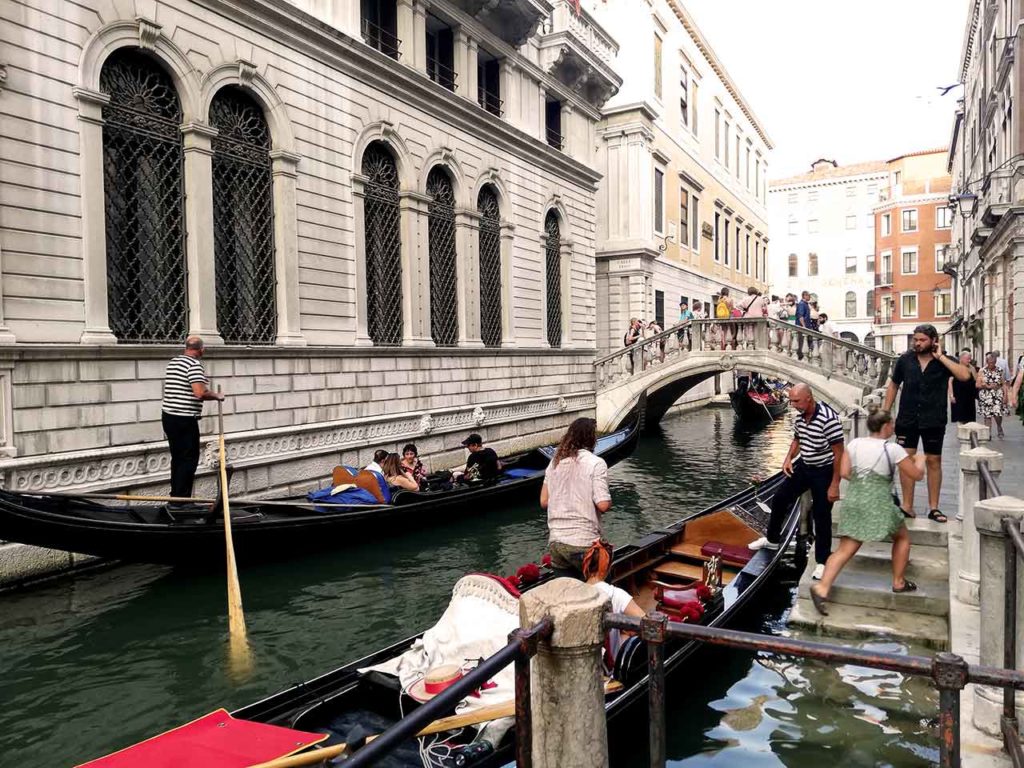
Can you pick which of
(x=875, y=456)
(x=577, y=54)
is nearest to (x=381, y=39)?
(x=577, y=54)

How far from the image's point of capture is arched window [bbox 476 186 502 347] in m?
12.5

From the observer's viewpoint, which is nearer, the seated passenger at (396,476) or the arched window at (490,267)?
the seated passenger at (396,476)

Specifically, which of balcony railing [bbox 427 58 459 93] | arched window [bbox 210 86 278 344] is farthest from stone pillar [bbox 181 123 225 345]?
balcony railing [bbox 427 58 459 93]

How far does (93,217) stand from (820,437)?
20.4 ft

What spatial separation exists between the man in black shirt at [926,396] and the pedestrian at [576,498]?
237 centimetres

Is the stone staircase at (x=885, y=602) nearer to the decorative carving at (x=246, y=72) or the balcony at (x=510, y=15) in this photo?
the decorative carving at (x=246, y=72)

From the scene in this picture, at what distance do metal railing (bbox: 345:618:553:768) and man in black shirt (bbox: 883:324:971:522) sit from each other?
395 centimetres

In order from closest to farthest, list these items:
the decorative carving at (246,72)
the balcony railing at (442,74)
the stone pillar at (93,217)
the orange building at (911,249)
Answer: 1. the stone pillar at (93,217)
2. the decorative carving at (246,72)
3. the balcony railing at (442,74)
4. the orange building at (911,249)

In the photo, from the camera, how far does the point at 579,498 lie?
4145mm

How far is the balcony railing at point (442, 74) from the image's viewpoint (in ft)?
37.8

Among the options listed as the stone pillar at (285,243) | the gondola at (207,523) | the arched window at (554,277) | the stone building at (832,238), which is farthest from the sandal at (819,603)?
the stone building at (832,238)

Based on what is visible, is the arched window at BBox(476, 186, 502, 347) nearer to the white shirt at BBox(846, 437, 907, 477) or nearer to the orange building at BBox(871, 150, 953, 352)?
the white shirt at BBox(846, 437, 907, 477)

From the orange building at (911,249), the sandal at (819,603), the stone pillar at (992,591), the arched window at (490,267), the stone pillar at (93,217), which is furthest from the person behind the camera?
the orange building at (911,249)

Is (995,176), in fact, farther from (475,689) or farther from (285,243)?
(475,689)
